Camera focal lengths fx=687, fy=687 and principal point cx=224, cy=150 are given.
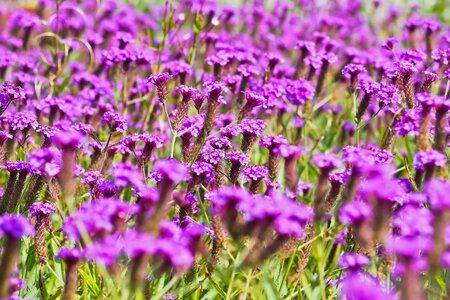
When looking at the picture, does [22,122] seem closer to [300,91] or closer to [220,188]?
[220,188]

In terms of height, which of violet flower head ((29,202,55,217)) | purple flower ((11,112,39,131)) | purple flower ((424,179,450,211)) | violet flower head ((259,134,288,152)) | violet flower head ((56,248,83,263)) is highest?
purple flower ((424,179,450,211))

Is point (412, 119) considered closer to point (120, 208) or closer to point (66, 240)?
point (120, 208)

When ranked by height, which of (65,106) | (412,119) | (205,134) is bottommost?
(65,106)

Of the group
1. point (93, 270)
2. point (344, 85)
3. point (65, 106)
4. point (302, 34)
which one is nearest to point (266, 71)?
point (344, 85)

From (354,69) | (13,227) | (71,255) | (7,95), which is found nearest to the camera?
(13,227)

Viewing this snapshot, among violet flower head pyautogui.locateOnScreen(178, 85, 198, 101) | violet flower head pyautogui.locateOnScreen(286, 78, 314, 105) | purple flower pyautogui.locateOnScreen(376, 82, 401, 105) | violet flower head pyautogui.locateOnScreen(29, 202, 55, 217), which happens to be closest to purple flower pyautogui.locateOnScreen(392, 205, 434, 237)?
purple flower pyautogui.locateOnScreen(376, 82, 401, 105)

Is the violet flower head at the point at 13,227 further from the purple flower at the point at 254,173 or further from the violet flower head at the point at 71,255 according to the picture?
the purple flower at the point at 254,173

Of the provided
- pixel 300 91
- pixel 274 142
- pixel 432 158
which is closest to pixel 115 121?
pixel 274 142

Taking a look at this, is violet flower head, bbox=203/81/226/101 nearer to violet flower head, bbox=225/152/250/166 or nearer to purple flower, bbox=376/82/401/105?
violet flower head, bbox=225/152/250/166
